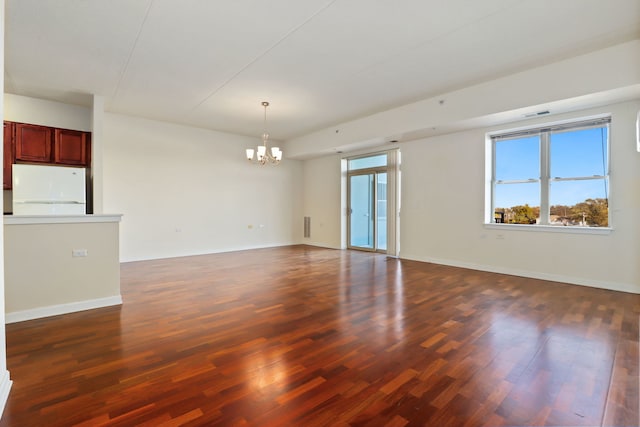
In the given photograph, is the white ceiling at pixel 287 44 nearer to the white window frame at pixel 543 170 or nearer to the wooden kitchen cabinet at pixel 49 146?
the wooden kitchen cabinet at pixel 49 146

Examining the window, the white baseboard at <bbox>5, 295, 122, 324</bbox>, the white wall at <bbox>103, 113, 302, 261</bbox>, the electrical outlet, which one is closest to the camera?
the white baseboard at <bbox>5, 295, 122, 324</bbox>

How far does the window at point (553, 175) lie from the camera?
449 cm

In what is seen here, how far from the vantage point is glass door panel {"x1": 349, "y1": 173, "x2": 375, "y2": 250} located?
7.77m

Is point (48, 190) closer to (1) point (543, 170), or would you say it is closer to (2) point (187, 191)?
(2) point (187, 191)

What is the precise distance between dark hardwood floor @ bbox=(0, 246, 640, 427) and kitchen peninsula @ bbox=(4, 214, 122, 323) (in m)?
0.21

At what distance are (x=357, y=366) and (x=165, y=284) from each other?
3430mm

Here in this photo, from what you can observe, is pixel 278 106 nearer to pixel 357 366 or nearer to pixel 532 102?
pixel 532 102

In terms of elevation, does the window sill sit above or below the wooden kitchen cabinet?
below

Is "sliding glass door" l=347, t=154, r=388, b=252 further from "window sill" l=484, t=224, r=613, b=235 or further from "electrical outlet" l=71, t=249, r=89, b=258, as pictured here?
"electrical outlet" l=71, t=249, r=89, b=258

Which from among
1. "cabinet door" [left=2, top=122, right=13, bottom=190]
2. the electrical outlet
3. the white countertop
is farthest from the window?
"cabinet door" [left=2, top=122, right=13, bottom=190]

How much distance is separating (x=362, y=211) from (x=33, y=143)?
6.62 m

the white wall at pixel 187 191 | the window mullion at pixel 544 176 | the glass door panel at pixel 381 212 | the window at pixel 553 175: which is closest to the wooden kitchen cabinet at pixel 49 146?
the white wall at pixel 187 191

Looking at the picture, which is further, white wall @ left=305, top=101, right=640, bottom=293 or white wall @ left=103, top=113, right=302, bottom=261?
white wall @ left=103, top=113, right=302, bottom=261

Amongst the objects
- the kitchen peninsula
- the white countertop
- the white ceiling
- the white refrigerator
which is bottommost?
the kitchen peninsula
